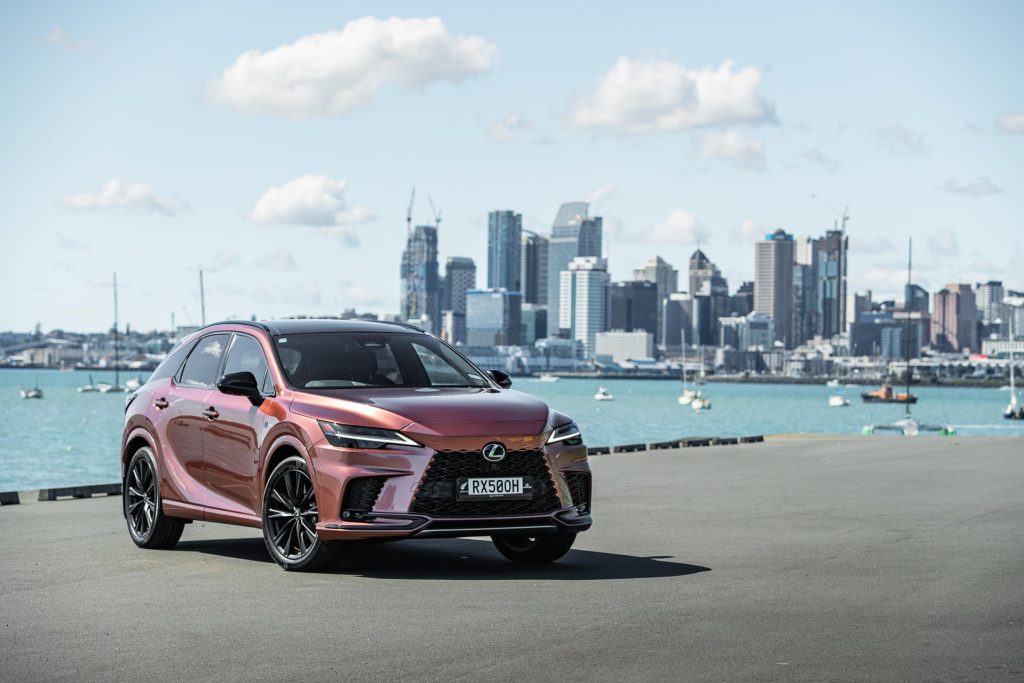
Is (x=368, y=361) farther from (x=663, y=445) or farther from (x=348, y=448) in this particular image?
(x=663, y=445)

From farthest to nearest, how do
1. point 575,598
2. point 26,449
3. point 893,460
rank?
point 26,449
point 893,460
point 575,598

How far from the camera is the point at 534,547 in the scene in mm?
11750

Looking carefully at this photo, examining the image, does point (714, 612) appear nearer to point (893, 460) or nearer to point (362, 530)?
point (362, 530)

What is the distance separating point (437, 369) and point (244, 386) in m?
1.69

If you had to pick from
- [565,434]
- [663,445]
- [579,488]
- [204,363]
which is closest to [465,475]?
[565,434]

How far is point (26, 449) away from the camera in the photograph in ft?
242

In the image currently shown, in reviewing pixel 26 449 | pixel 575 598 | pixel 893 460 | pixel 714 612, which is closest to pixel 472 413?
pixel 575 598

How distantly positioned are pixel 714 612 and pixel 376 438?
2688mm

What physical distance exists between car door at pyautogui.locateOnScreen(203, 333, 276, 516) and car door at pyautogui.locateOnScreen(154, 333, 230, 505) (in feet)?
0.40

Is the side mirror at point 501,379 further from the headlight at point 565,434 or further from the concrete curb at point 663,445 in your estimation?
the concrete curb at point 663,445

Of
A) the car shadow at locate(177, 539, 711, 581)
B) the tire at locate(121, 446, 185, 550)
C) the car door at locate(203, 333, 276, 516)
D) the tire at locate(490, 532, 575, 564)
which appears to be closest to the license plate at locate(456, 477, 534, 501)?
the car shadow at locate(177, 539, 711, 581)

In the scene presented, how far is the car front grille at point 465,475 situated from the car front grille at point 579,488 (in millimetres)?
376

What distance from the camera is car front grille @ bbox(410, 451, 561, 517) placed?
10672mm

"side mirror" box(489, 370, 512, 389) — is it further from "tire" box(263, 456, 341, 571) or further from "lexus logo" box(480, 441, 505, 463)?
"tire" box(263, 456, 341, 571)
